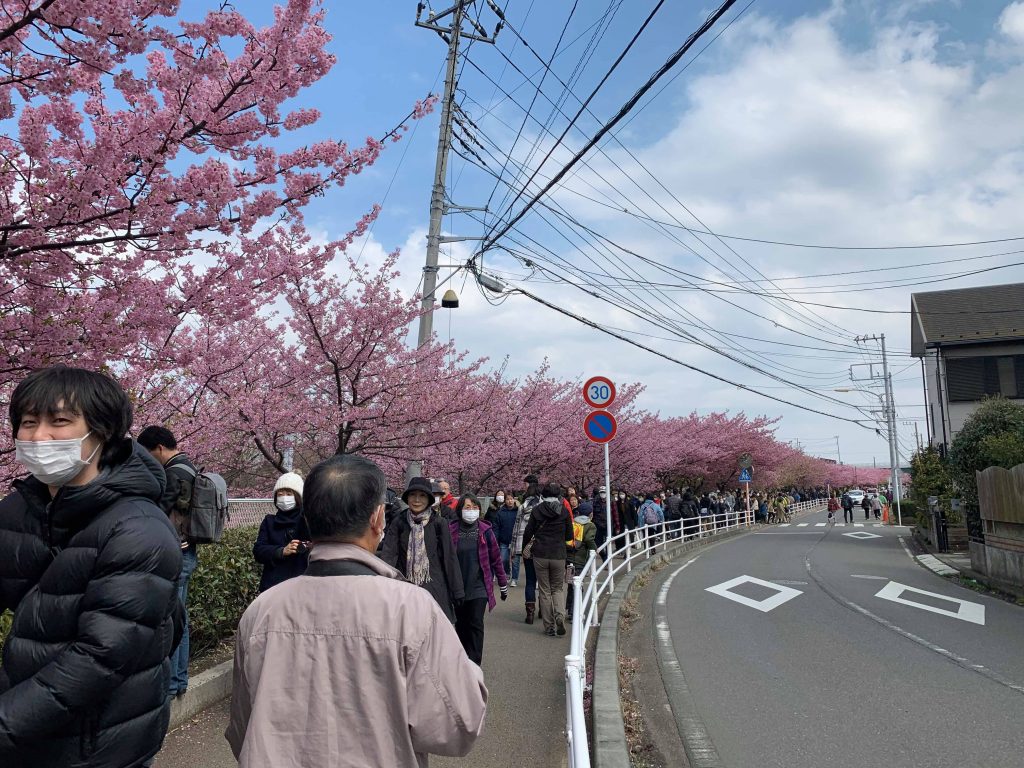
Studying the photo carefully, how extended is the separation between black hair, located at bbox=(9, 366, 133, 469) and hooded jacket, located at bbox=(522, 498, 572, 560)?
640cm

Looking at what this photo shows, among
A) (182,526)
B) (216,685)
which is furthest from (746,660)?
(182,526)

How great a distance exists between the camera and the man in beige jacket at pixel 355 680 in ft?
5.28

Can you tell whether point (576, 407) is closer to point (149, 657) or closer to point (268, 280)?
point (268, 280)

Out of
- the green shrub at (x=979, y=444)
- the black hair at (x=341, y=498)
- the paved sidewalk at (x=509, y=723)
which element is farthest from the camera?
the green shrub at (x=979, y=444)

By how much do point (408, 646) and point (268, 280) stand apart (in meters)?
5.87

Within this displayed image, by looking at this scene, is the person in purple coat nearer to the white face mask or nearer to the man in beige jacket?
the white face mask

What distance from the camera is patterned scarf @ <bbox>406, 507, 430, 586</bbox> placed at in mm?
5117

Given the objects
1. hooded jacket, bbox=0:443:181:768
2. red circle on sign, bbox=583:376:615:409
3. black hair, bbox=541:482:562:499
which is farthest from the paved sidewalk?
red circle on sign, bbox=583:376:615:409

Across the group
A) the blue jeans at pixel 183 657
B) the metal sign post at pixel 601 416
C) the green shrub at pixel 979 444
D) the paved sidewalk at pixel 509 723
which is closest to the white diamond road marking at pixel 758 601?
the metal sign post at pixel 601 416

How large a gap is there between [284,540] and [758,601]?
8.31 m

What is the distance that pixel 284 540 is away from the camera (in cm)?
517

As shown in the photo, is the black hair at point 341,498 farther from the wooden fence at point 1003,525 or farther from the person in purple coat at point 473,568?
the wooden fence at point 1003,525

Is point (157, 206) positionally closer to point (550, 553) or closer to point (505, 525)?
point (550, 553)

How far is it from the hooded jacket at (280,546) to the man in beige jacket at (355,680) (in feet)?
11.3
